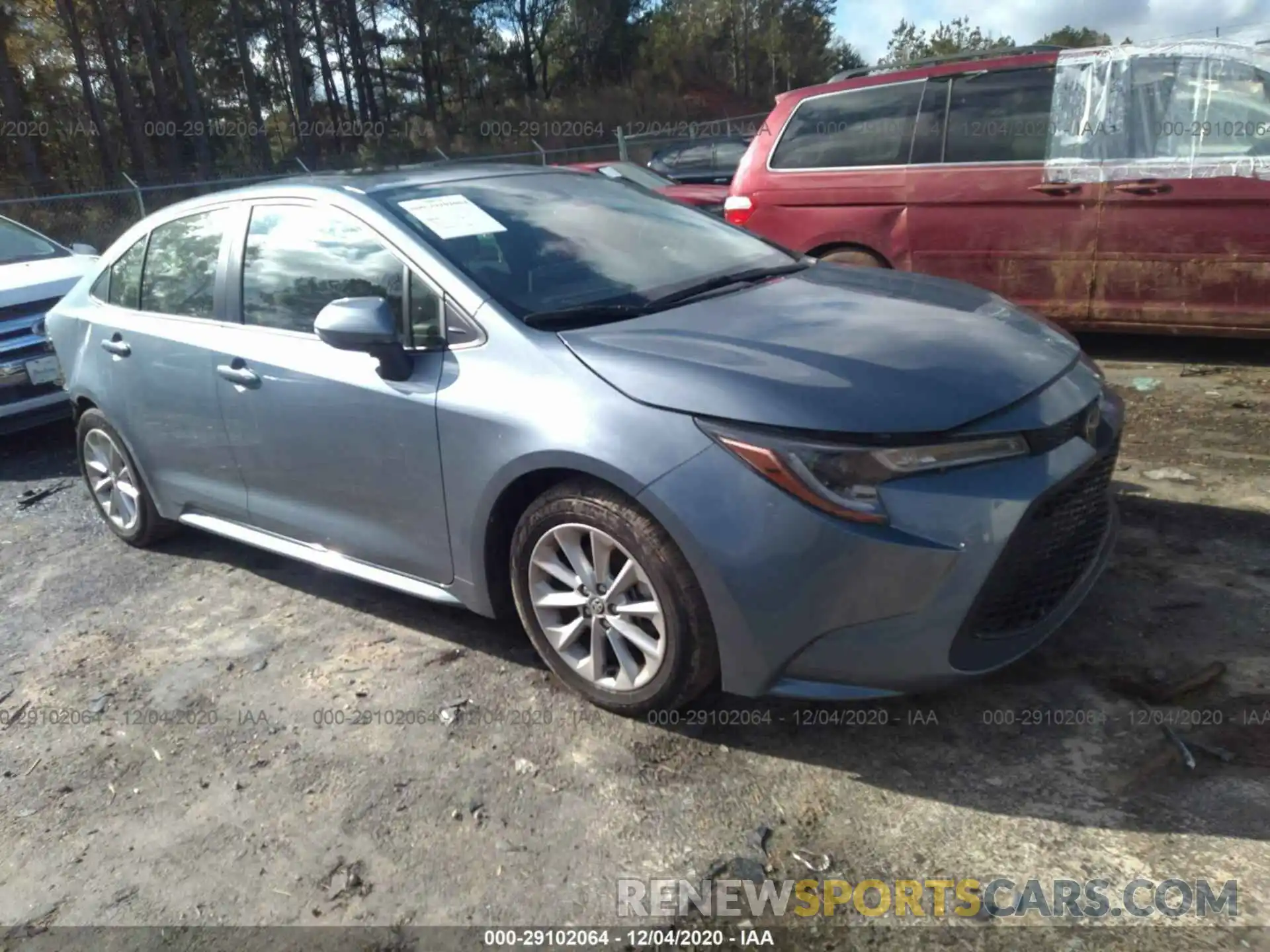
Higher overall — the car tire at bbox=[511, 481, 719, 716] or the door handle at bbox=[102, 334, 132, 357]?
the door handle at bbox=[102, 334, 132, 357]

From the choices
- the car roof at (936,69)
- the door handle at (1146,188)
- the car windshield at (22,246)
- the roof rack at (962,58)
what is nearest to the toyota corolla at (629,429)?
the door handle at (1146,188)

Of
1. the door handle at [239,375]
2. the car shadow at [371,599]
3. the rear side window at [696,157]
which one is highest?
the rear side window at [696,157]

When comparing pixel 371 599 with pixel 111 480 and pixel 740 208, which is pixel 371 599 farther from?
pixel 740 208

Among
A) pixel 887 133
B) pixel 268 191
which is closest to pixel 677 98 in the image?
pixel 887 133

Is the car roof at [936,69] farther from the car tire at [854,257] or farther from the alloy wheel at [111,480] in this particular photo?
the alloy wheel at [111,480]

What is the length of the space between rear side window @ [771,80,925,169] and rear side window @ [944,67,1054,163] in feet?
0.98

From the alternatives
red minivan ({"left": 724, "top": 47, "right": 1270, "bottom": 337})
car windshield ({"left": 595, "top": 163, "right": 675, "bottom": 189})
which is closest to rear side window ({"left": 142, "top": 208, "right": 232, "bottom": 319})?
car windshield ({"left": 595, "top": 163, "right": 675, "bottom": 189})

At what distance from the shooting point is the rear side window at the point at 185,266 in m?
4.17

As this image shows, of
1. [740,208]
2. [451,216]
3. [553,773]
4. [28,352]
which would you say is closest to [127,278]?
[451,216]

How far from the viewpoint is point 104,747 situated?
3.39 metres

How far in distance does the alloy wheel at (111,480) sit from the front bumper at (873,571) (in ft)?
10.4

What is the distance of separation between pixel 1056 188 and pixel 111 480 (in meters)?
5.45

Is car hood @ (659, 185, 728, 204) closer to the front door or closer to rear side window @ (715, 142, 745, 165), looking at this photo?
rear side window @ (715, 142, 745, 165)

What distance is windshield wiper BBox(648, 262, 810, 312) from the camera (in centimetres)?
340
